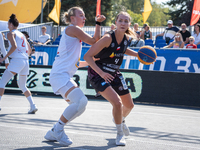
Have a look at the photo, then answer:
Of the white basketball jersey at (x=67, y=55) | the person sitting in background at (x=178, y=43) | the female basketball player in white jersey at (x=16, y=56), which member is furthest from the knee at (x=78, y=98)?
the person sitting in background at (x=178, y=43)

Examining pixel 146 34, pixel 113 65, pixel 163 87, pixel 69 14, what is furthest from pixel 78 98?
pixel 146 34

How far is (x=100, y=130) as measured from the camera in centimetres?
571

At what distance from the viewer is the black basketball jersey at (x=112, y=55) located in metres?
4.64

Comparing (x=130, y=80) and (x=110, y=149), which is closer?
(x=110, y=149)

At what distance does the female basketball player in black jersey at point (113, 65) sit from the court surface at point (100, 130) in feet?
1.54

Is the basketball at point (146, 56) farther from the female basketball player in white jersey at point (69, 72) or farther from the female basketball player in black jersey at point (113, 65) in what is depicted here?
the female basketball player in white jersey at point (69, 72)

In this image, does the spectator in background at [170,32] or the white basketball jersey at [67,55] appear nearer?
the white basketball jersey at [67,55]

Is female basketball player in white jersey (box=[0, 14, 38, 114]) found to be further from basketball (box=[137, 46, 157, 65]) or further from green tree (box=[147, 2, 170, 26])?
green tree (box=[147, 2, 170, 26])

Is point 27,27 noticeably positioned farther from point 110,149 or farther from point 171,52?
point 110,149

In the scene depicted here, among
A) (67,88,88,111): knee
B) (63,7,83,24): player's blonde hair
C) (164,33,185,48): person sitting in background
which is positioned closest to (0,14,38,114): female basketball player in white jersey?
(63,7,83,24): player's blonde hair

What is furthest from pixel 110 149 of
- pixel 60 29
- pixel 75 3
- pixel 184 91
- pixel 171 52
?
pixel 75 3

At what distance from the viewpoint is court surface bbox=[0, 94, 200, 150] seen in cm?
449

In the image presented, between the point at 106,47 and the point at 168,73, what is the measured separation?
599cm

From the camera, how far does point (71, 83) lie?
14.6 feet
